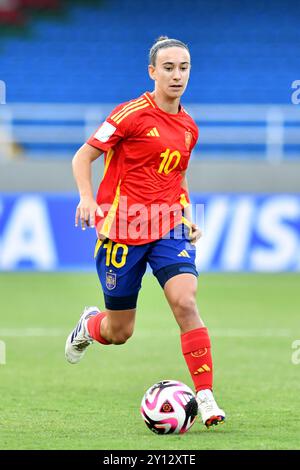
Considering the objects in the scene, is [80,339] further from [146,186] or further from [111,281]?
[146,186]

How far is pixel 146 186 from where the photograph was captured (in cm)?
681

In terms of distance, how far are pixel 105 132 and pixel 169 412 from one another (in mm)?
1777

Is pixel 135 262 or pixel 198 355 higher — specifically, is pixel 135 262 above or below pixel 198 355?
above

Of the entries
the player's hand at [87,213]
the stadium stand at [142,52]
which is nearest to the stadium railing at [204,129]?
the stadium stand at [142,52]

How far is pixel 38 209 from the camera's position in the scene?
1683 cm

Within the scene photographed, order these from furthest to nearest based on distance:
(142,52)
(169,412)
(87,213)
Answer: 1. (142,52)
2. (87,213)
3. (169,412)

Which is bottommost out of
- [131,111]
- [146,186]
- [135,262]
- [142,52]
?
[135,262]

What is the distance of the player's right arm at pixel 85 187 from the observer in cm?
633

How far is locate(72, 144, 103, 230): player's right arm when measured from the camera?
6328 mm

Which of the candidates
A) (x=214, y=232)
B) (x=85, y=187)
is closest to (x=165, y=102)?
(x=85, y=187)

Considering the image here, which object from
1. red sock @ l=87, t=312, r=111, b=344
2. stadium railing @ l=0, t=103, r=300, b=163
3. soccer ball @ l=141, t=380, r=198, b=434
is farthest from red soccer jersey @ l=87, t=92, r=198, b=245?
stadium railing @ l=0, t=103, r=300, b=163

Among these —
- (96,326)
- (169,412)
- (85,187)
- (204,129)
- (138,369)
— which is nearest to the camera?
(169,412)

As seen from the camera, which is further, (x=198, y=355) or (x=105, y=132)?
(x=105, y=132)
